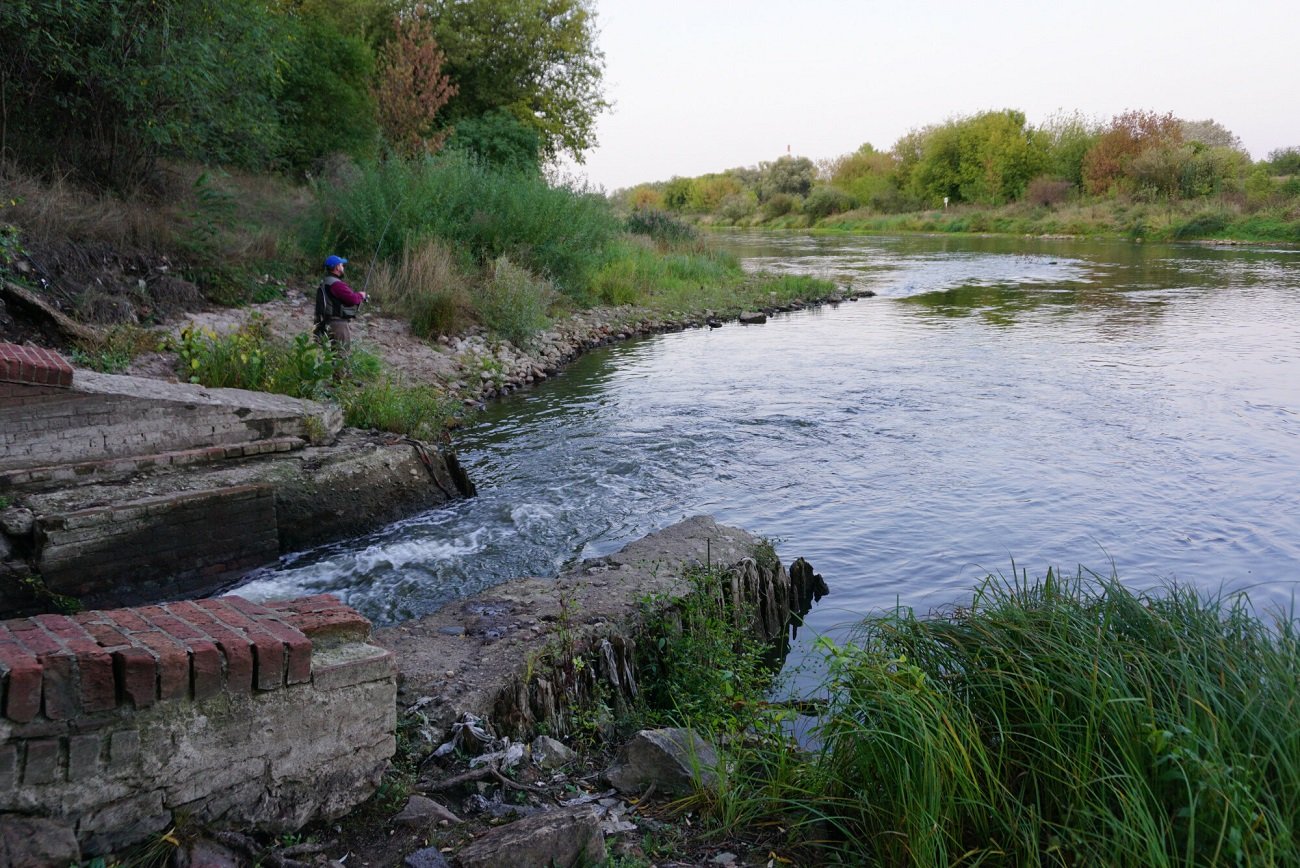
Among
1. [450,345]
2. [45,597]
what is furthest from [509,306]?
[45,597]

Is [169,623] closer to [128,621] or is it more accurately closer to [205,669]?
[128,621]

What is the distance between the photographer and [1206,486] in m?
9.58

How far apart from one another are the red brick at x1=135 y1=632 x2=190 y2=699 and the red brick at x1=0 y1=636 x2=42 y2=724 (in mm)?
342

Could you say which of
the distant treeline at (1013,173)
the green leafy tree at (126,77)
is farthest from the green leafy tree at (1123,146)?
the green leafy tree at (126,77)

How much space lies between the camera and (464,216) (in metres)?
18.0

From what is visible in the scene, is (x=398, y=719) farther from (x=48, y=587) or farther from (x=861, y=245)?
(x=861, y=245)

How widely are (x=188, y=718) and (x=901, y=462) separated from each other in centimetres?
891

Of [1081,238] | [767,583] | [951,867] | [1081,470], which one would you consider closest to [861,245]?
[1081,238]

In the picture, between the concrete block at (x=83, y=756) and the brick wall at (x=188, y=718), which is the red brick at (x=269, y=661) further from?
the concrete block at (x=83, y=756)

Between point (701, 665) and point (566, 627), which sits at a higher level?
point (566, 627)

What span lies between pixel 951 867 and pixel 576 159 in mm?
31360

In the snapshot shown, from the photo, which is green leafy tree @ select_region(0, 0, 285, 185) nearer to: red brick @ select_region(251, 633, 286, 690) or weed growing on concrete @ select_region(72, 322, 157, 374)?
weed growing on concrete @ select_region(72, 322, 157, 374)

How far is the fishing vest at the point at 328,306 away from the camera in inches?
477

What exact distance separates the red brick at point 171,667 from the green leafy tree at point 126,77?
11.3m
